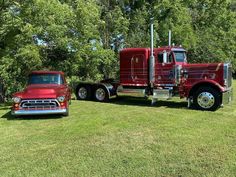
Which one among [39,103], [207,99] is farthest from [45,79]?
[207,99]

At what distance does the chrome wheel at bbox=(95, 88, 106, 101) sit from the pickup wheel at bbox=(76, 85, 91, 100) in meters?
0.49

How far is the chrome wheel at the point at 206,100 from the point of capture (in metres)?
13.2

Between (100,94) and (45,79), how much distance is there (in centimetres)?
447

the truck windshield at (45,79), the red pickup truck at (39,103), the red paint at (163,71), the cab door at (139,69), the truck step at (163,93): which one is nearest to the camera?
the red pickup truck at (39,103)

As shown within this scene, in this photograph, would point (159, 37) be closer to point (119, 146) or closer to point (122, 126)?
point (122, 126)

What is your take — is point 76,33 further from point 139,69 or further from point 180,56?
point 180,56

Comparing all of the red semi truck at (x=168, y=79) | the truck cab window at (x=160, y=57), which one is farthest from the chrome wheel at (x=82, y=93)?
the truck cab window at (x=160, y=57)

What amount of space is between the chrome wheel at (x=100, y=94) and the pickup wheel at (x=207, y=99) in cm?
476

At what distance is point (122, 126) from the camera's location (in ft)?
32.0

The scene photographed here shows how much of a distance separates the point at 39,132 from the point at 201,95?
265 inches

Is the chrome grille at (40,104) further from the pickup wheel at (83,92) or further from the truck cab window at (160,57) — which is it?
the pickup wheel at (83,92)

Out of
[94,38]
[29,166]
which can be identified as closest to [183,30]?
[94,38]

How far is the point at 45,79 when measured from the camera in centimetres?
1285

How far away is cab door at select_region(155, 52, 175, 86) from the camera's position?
14663 millimetres
